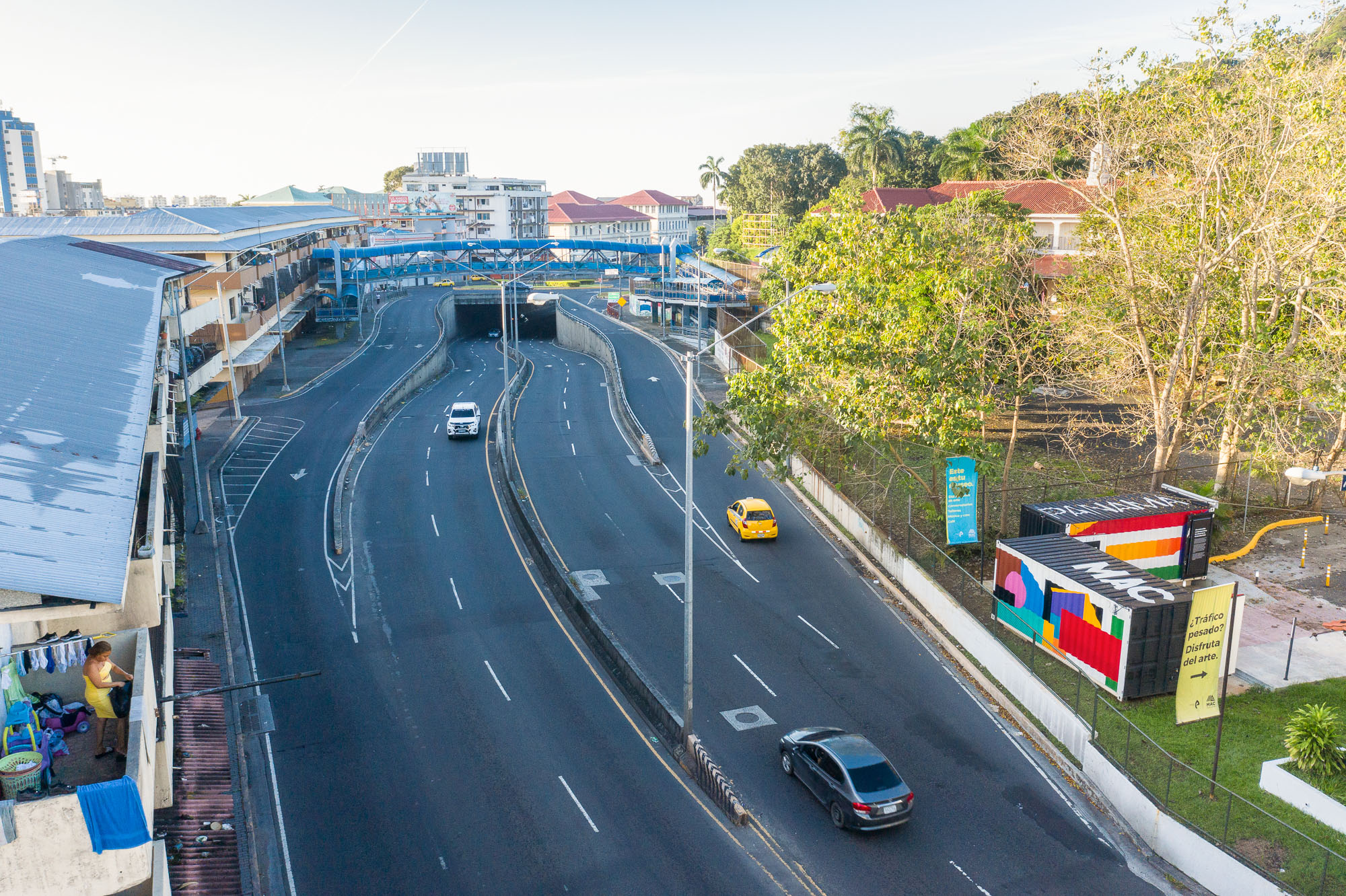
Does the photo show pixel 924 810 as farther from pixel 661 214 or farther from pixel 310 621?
pixel 661 214

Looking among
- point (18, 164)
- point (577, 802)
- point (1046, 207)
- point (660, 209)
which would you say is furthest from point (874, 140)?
point (18, 164)

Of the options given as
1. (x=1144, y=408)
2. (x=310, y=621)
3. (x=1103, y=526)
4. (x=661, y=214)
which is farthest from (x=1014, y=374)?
(x=661, y=214)

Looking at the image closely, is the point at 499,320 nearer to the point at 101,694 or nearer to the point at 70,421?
the point at 70,421

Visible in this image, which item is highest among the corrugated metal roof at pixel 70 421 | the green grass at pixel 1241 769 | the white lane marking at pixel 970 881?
the corrugated metal roof at pixel 70 421

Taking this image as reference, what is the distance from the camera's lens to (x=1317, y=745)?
1911cm

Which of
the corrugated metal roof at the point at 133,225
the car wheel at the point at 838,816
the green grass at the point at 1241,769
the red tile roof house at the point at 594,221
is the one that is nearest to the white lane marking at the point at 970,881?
the car wheel at the point at 838,816

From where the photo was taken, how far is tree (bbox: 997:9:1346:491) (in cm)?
2888

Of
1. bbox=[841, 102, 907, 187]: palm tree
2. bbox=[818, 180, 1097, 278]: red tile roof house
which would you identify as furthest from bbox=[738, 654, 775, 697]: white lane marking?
bbox=[841, 102, 907, 187]: palm tree

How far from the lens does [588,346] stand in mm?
80188

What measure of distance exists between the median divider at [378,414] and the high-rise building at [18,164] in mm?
122503

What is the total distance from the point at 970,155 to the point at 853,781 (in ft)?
256

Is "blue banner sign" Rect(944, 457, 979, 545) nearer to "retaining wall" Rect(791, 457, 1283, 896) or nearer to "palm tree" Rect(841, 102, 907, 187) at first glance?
"retaining wall" Rect(791, 457, 1283, 896)

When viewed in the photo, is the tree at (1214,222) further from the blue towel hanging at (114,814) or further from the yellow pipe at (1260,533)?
the blue towel hanging at (114,814)

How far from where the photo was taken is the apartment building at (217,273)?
47.1 meters
